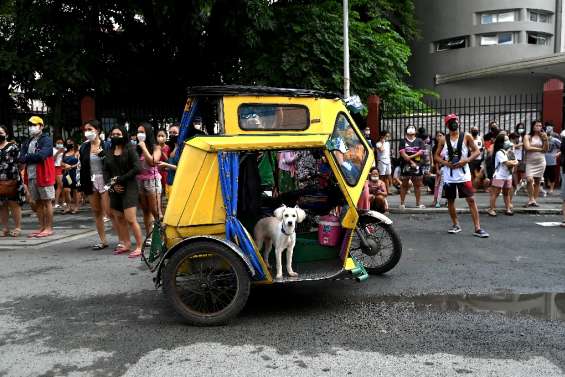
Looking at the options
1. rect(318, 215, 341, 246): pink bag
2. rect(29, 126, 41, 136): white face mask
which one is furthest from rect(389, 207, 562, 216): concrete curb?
rect(29, 126, 41, 136): white face mask

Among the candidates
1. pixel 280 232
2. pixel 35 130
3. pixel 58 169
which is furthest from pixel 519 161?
pixel 58 169

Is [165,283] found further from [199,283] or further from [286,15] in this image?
[286,15]

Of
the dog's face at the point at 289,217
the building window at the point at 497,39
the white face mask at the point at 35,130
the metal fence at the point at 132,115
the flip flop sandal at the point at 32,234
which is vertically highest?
the building window at the point at 497,39

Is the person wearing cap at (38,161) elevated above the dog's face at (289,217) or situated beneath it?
elevated above

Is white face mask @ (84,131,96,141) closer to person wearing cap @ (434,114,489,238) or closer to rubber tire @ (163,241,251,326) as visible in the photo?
rubber tire @ (163,241,251,326)

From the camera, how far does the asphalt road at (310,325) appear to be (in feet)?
12.0

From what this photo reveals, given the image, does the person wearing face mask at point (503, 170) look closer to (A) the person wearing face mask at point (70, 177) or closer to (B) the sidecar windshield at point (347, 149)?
(B) the sidecar windshield at point (347, 149)

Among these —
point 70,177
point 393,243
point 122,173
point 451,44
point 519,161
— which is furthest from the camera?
point 451,44

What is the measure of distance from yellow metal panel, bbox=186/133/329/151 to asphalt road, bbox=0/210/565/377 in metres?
1.59

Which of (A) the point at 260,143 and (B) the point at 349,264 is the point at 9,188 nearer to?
(A) the point at 260,143

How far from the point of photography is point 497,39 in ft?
99.7

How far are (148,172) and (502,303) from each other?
194 inches

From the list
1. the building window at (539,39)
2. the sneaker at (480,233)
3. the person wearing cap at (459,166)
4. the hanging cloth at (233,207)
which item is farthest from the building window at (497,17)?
the hanging cloth at (233,207)

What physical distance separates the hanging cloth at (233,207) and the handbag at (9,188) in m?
5.41
